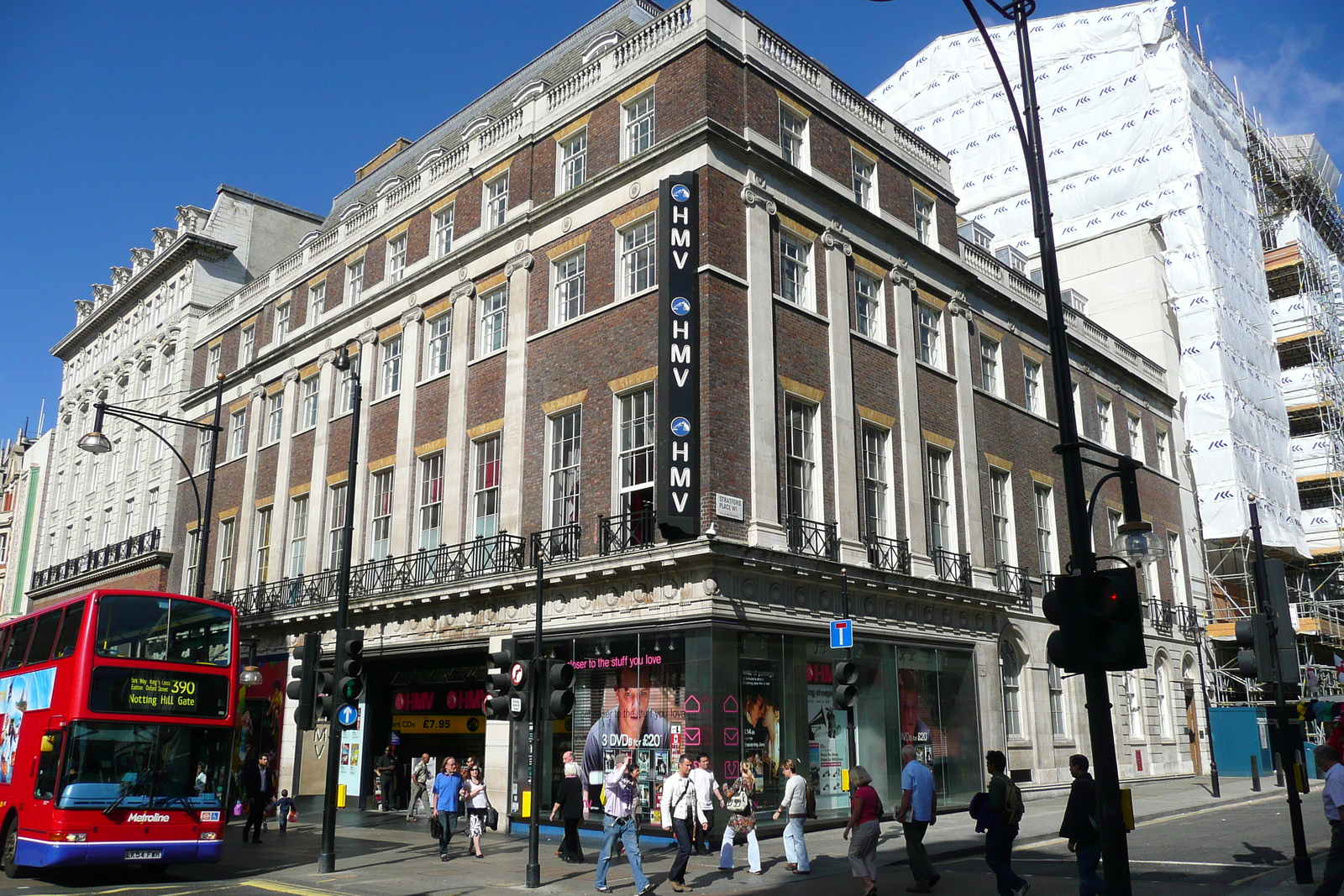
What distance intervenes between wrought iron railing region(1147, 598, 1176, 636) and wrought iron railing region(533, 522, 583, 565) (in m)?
22.1

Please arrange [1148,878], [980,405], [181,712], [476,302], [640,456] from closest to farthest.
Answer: [1148,878]
[181,712]
[640,456]
[476,302]
[980,405]

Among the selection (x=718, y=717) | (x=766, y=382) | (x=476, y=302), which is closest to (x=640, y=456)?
→ (x=766, y=382)

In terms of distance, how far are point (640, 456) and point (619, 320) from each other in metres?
3.15

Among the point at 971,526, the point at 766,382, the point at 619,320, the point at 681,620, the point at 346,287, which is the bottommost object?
the point at 681,620

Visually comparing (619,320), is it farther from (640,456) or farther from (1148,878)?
(1148,878)

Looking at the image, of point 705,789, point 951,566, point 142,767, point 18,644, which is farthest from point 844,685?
point 18,644

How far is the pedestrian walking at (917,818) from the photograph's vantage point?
43.7 feet

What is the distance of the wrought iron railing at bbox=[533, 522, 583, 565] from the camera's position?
21.7 m

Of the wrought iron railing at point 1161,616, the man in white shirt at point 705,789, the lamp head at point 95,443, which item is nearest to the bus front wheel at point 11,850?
the lamp head at point 95,443

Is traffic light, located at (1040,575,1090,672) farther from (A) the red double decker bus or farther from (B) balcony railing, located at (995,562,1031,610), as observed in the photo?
(B) balcony railing, located at (995,562,1031,610)

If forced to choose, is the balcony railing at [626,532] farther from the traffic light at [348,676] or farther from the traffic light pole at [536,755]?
the traffic light at [348,676]

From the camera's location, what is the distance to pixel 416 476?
27.4 m

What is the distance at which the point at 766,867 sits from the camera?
1633cm

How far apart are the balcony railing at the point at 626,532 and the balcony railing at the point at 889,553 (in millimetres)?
5481
